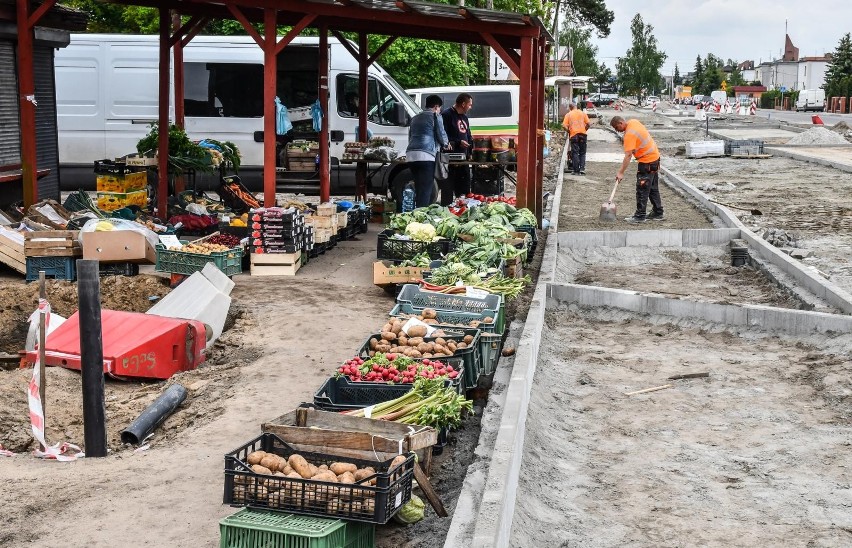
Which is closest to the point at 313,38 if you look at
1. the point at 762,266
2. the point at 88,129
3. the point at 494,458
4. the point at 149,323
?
the point at 88,129

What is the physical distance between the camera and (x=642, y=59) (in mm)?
156000

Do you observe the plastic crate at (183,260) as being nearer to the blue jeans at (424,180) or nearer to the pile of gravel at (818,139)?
the blue jeans at (424,180)

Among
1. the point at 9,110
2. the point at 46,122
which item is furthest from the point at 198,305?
the point at 46,122

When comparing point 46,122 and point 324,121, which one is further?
point 324,121

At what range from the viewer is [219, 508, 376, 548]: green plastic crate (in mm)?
4477

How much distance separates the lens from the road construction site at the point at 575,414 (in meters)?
5.30

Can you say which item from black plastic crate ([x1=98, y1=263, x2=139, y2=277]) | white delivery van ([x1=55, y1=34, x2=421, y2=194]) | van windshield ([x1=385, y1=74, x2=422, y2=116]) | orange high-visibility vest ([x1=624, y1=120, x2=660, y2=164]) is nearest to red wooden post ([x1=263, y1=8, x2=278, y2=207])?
black plastic crate ([x1=98, y1=263, x2=139, y2=277])

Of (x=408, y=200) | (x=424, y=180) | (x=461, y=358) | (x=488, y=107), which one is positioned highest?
(x=488, y=107)

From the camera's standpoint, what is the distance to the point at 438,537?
5.05 m

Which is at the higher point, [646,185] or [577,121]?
[577,121]

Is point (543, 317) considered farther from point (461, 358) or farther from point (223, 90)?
point (223, 90)

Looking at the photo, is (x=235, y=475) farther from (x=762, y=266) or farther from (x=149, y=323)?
(x=762, y=266)

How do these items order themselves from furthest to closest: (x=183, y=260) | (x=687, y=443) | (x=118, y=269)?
1. (x=118, y=269)
2. (x=183, y=260)
3. (x=687, y=443)

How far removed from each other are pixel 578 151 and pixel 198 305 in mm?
18743
